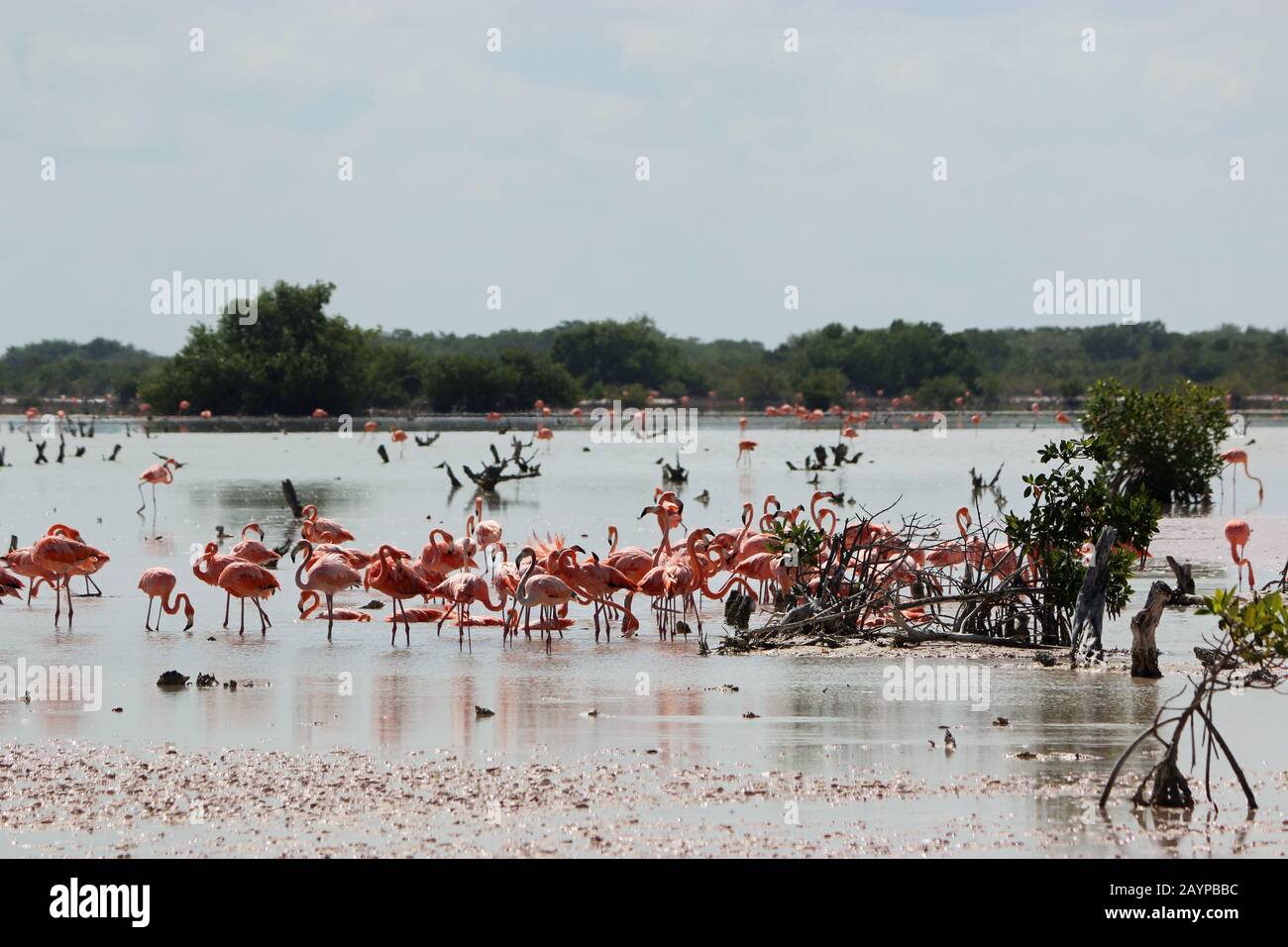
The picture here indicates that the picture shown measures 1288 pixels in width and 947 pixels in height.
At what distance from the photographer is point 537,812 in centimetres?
650

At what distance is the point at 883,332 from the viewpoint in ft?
309

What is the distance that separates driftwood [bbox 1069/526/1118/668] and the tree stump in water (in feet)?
1.83

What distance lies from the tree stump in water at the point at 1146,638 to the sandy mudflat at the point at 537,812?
2170 mm

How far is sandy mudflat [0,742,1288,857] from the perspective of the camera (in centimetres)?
598

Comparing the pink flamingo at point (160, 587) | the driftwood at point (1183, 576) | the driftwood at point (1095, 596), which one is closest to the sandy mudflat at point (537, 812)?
the driftwood at point (1095, 596)

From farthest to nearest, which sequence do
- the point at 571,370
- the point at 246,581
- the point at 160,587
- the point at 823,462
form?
the point at 571,370 → the point at 823,462 → the point at 160,587 → the point at 246,581

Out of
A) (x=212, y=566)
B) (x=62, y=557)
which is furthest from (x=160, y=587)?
(x=62, y=557)

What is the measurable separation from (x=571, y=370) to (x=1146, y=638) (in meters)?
84.5

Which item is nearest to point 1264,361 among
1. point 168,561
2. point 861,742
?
point 168,561

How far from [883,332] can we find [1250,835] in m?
89.5

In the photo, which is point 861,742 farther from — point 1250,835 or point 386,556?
point 386,556

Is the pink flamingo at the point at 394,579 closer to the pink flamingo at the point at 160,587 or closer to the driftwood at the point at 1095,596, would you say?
the pink flamingo at the point at 160,587

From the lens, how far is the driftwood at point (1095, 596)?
990cm

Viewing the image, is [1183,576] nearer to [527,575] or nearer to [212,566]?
[527,575]
